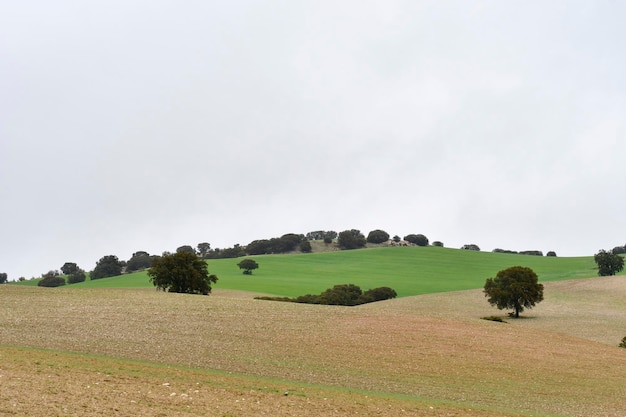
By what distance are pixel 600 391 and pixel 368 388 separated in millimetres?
12069

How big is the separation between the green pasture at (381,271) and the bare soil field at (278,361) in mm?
44449

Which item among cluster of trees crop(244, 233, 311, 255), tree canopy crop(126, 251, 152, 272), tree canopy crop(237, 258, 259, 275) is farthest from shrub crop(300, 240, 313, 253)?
tree canopy crop(237, 258, 259, 275)

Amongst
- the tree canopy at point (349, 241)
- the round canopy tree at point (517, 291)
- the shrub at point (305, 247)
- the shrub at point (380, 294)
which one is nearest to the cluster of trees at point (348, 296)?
the shrub at point (380, 294)

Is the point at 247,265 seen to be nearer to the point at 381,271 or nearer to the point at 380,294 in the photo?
the point at 381,271

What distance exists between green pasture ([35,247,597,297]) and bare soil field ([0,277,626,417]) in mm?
44449

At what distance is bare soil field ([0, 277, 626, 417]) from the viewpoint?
70.9ft

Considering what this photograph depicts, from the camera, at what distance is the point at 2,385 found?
64.3ft

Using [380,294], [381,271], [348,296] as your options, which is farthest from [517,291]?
[381,271]

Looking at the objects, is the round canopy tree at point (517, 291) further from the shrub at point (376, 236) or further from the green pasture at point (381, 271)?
the shrub at point (376, 236)

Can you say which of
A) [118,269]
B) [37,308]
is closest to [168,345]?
[37,308]

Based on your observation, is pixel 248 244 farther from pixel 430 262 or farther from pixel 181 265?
pixel 181 265

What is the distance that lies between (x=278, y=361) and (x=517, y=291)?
1641 inches

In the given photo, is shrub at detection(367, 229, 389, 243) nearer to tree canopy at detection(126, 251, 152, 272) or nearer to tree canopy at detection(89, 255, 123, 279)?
tree canopy at detection(126, 251, 152, 272)

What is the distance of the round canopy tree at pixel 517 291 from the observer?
68.1 meters
